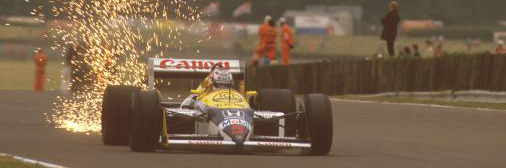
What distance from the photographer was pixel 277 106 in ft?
52.6

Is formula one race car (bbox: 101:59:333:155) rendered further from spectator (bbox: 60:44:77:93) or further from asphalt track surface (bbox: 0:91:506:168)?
spectator (bbox: 60:44:77:93)

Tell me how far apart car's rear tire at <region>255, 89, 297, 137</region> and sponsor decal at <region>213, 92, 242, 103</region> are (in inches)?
20.7

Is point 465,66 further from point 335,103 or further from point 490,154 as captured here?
point 490,154

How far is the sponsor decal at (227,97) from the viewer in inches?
606

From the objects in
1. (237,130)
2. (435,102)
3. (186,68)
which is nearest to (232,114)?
(237,130)

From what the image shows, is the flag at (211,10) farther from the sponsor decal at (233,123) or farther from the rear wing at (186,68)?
the sponsor decal at (233,123)

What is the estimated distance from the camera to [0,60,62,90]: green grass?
1580 inches

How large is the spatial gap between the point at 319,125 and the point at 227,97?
1.09 metres

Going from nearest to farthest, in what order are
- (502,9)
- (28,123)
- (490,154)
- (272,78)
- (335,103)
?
(490,154) < (28,123) < (335,103) < (272,78) < (502,9)

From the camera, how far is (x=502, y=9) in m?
111

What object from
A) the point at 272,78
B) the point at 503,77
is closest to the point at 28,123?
the point at 503,77

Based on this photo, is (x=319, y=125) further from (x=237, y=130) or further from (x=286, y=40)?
(x=286, y=40)

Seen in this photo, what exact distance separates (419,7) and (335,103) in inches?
3311

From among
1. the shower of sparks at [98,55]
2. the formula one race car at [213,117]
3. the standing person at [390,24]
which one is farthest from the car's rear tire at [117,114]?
the standing person at [390,24]
